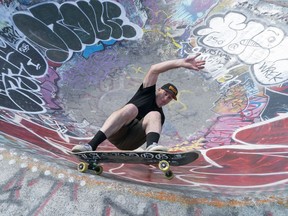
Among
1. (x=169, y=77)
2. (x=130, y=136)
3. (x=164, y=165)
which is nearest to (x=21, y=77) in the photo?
(x=169, y=77)

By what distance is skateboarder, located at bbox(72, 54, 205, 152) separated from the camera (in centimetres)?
525

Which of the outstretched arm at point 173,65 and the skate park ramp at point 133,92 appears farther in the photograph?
the outstretched arm at point 173,65

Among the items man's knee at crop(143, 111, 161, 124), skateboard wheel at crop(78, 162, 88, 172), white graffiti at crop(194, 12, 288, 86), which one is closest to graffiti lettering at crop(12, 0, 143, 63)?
white graffiti at crop(194, 12, 288, 86)

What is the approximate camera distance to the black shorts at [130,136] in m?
5.80

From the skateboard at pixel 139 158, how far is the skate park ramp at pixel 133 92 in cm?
22

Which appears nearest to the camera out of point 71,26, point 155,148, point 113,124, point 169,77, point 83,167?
point 155,148

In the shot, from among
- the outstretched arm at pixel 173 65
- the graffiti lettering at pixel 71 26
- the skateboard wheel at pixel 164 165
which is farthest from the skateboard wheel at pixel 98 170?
the graffiti lettering at pixel 71 26

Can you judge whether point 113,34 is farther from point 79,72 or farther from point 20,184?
point 20,184

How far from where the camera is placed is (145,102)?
224 inches

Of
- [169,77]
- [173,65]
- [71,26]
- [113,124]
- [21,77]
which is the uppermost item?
[71,26]

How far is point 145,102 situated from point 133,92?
173 inches

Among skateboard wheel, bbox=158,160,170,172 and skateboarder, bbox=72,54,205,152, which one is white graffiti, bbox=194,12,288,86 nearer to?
skateboarder, bbox=72,54,205,152

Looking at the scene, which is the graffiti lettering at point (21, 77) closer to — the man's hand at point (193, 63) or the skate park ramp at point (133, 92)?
the skate park ramp at point (133, 92)

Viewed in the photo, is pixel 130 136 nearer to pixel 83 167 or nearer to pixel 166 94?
pixel 166 94
